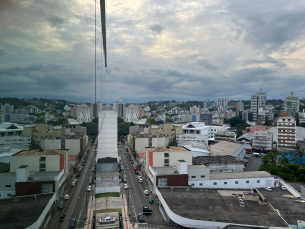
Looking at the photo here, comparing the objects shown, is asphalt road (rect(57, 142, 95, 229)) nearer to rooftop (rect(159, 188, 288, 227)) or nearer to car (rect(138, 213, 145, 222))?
car (rect(138, 213, 145, 222))

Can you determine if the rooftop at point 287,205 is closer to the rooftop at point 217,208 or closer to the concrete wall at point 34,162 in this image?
the rooftop at point 217,208

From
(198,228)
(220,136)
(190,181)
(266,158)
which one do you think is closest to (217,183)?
(190,181)

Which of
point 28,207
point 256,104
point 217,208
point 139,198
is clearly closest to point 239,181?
point 217,208

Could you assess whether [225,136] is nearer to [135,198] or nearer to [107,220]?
[135,198]

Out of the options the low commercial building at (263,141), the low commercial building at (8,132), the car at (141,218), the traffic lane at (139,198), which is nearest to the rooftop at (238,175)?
the traffic lane at (139,198)

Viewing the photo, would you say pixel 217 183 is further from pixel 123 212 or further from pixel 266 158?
pixel 266 158

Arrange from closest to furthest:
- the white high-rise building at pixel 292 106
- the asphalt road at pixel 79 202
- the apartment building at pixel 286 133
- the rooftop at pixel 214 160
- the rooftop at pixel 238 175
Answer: the asphalt road at pixel 79 202 < the rooftop at pixel 238 175 < the rooftop at pixel 214 160 < the apartment building at pixel 286 133 < the white high-rise building at pixel 292 106
